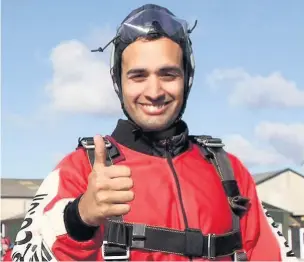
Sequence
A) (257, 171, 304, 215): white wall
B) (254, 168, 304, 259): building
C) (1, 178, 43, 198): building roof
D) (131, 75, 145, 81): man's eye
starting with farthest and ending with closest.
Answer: (1, 178, 43, 198): building roof
(257, 171, 304, 215): white wall
(254, 168, 304, 259): building
(131, 75, 145, 81): man's eye

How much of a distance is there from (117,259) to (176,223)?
0.38m

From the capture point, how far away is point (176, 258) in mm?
2963

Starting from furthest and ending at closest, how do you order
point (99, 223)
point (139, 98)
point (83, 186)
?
point (139, 98) → point (83, 186) → point (99, 223)

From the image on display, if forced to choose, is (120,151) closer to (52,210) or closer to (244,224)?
(52,210)

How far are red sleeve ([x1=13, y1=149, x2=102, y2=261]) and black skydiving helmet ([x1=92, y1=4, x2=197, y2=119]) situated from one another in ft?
1.71

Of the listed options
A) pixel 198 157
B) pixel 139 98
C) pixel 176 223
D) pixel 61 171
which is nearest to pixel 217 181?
pixel 198 157

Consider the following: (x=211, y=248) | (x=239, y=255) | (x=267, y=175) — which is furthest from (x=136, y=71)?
(x=267, y=175)

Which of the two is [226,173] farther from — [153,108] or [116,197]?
[116,197]

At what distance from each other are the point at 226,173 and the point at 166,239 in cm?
60

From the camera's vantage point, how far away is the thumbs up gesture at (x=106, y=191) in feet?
7.82

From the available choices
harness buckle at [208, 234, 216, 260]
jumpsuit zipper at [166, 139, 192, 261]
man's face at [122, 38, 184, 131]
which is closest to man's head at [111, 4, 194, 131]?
man's face at [122, 38, 184, 131]

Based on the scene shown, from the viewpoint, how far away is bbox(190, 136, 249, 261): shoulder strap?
323 centimetres

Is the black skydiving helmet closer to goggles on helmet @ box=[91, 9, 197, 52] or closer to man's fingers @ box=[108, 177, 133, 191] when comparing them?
goggles on helmet @ box=[91, 9, 197, 52]

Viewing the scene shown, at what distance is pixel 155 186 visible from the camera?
311 centimetres
